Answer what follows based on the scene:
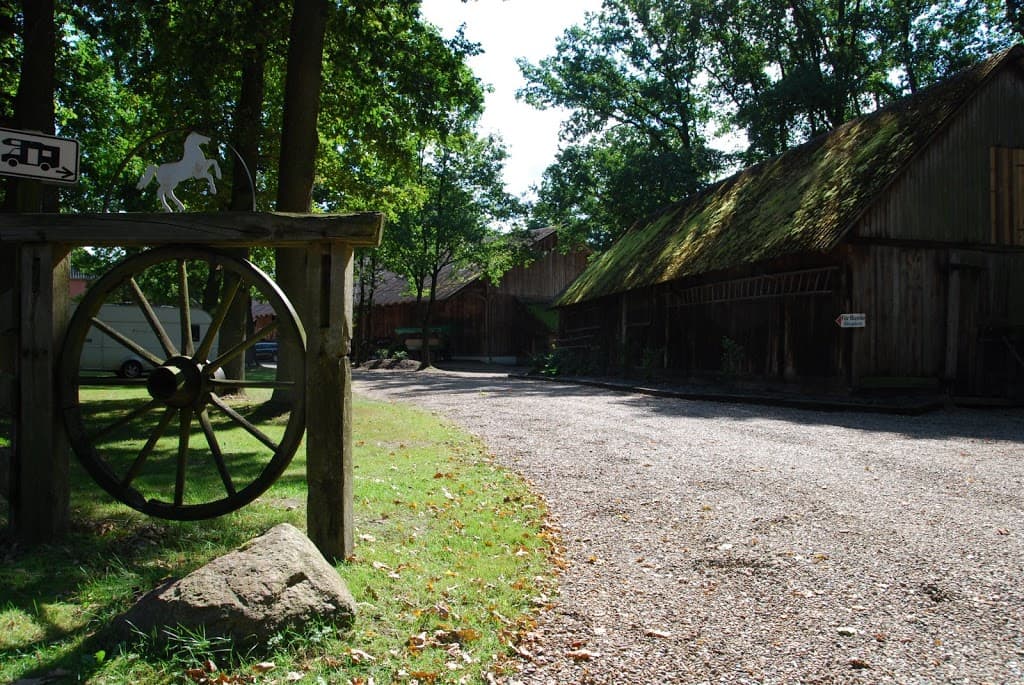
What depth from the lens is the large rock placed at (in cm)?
348

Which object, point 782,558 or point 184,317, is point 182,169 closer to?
point 184,317

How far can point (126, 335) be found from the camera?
971 inches

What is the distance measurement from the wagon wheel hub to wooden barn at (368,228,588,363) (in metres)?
33.5

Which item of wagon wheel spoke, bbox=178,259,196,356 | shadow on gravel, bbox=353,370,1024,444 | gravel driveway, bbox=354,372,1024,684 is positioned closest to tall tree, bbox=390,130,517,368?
shadow on gravel, bbox=353,370,1024,444

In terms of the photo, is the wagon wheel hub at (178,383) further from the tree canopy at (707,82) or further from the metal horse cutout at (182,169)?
the tree canopy at (707,82)

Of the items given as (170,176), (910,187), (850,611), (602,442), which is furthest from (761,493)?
(910,187)

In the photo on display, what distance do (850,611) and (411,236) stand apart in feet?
98.6

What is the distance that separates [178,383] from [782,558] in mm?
4320

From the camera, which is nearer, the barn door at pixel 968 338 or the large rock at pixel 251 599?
the large rock at pixel 251 599

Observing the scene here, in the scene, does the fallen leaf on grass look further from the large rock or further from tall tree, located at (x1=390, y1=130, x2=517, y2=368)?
tall tree, located at (x1=390, y1=130, x2=517, y2=368)

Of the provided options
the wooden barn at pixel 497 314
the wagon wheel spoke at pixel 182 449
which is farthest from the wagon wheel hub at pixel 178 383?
the wooden barn at pixel 497 314

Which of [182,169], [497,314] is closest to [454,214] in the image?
[497,314]

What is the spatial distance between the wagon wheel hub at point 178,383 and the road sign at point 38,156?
1423 millimetres

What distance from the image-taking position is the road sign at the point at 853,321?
49.1ft
